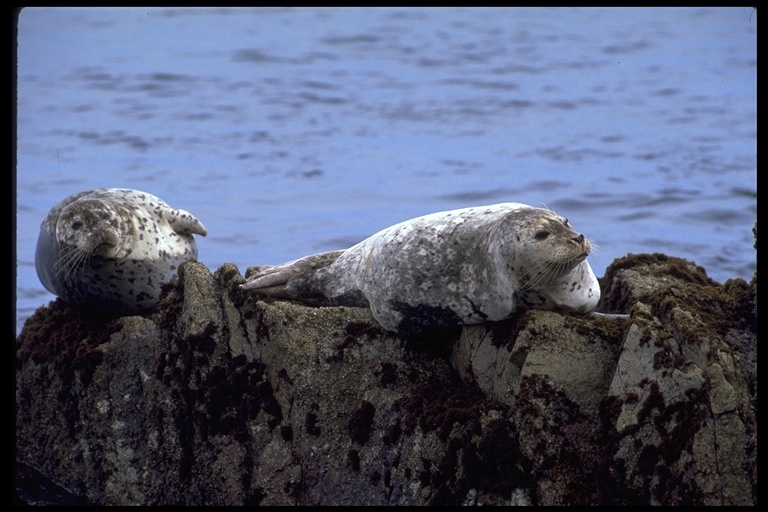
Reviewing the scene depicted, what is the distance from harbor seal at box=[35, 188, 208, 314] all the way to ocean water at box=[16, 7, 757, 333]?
4376 millimetres

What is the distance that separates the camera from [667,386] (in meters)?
4.65

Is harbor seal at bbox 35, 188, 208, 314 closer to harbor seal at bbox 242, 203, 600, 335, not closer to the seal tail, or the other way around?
the seal tail

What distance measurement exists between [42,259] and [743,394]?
4.31 metres

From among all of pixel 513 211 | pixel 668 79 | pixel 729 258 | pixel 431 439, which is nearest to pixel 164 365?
pixel 431 439

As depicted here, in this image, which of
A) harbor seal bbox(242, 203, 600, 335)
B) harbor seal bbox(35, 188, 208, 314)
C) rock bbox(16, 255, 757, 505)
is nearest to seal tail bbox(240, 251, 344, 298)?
harbor seal bbox(242, 203, 600, 335)

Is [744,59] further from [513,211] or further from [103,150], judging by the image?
[513,211]

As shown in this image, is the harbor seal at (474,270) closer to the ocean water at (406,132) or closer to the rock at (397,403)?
the rock at (397,403)

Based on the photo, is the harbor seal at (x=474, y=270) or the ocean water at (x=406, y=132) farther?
the ocean water at (x=406, y=132)

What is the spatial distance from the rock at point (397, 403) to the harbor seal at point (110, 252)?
0.82 ft

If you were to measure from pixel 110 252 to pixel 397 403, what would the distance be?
231cm

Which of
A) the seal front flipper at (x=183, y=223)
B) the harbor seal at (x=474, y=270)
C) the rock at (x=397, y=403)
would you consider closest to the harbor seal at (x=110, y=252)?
the seal front flipper at (x=183, y=223)

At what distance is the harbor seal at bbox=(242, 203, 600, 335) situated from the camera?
17.1 ft

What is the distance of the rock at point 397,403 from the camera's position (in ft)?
15.3

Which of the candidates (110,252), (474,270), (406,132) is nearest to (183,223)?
(110,252)
